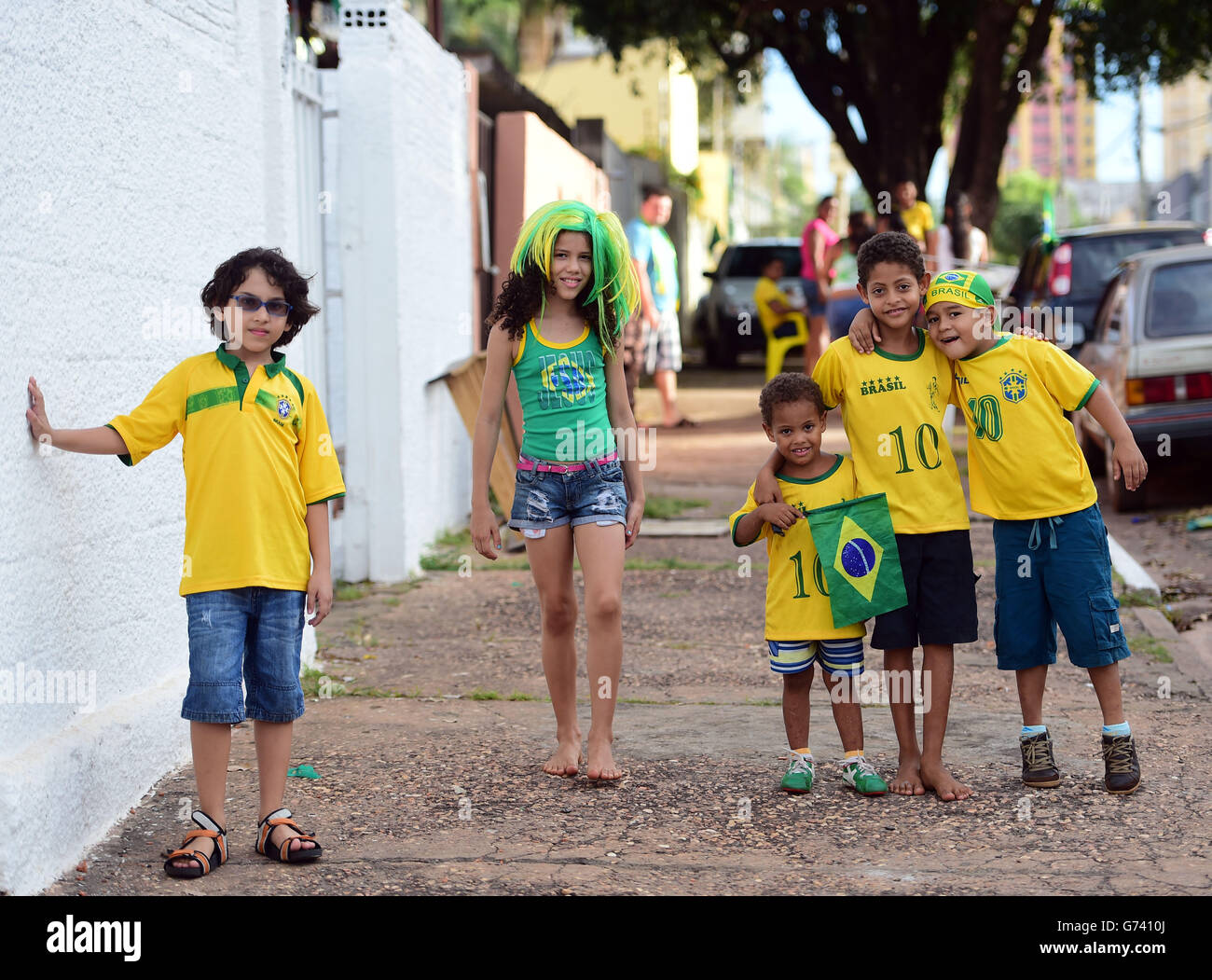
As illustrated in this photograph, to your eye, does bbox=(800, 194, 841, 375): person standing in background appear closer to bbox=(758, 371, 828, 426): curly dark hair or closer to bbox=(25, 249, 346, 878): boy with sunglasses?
bbox=(758, 371, 828, 426): curly dark hair

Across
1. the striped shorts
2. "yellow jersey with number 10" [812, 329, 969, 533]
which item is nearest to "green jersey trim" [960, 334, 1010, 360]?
"yellow jersey with number 10" [812, 329, 969, 533]

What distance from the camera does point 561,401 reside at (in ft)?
14.9

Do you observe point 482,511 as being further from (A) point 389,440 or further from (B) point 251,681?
(A) point 389,440

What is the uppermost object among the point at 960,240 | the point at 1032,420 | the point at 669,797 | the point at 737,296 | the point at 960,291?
the point at 737,296

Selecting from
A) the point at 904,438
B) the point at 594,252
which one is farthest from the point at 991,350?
the point at 594,252

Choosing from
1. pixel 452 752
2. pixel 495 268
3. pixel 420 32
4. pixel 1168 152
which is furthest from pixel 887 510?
pixel 1168 152

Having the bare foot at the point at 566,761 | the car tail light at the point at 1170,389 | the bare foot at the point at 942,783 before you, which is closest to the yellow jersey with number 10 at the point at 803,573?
the bare foot at the point at 942,783

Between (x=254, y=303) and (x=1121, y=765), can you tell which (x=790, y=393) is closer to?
(x=1121, y=765)

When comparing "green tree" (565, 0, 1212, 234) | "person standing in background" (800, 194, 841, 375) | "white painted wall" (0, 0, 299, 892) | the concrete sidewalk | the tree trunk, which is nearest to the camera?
"white painted wall" (0, 0, 299, 892)

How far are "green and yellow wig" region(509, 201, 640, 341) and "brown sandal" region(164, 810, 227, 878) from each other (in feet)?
6.06

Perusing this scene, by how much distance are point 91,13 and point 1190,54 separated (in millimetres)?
20269

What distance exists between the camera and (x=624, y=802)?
4355 mm

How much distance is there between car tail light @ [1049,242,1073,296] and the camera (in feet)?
41.5

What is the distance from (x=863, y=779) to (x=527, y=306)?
68.6 inches
